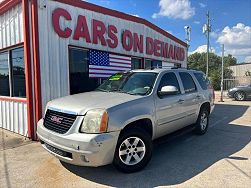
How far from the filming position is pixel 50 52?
23.7 ft

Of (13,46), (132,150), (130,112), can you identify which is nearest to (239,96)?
(13,46)

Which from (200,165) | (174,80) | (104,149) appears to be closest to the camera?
(104,149)

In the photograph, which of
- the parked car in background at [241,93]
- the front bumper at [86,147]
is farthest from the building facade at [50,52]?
the parked car in background at [241,93]

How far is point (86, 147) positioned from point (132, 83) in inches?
83.1

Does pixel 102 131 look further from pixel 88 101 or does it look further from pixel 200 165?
pixel 200 165

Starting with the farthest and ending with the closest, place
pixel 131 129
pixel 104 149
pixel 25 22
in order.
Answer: pixel 25 22
pixel 131 129
pixel 104 149

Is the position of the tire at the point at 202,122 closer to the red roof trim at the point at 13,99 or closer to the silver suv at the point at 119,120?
the silver suv at the point at 119,120

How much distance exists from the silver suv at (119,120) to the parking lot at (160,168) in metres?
0.38

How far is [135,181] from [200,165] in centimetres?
149

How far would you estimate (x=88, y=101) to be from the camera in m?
4.60

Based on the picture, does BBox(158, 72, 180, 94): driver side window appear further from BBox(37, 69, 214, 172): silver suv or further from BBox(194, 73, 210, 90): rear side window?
BBox(194, 73, 210, 90): rear side window

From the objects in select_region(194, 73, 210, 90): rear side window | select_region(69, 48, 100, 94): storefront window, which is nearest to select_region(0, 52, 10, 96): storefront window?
select_region(69, 48, 100, 94): storefront window

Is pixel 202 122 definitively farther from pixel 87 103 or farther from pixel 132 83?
pixel 87 103

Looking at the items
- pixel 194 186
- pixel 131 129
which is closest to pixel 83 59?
pixel 131 129
